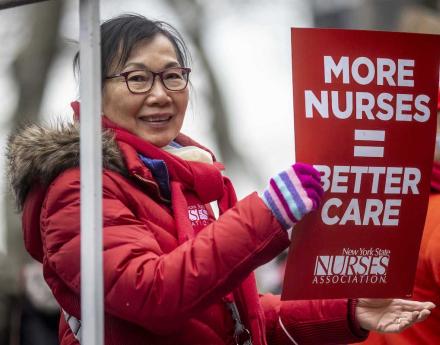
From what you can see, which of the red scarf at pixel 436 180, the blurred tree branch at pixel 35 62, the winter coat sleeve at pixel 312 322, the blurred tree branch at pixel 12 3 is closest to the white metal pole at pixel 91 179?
the blurred tree branch at pixel 12 3

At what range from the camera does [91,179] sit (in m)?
3.12

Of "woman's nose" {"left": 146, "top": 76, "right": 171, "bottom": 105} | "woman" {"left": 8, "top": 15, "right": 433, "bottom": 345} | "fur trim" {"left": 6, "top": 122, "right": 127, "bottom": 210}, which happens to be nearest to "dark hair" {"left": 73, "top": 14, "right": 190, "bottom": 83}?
"woman" {"left": 8, "top": 15, "right": 433, "bottom": 345}

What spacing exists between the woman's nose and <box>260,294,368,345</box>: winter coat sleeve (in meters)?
0.72

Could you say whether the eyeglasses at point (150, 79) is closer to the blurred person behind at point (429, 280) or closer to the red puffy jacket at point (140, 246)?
the red puffy jacket at point (140, 246)

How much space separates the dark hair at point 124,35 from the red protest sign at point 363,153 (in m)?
0.48

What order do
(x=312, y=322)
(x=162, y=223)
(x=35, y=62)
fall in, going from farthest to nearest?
(x=35, y=62) < (x=312, y=322) < (x=162, y=223)

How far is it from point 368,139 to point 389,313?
1.77 feet

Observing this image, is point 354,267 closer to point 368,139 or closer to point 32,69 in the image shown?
point 368,139

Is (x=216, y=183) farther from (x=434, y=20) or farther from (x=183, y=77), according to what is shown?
(x=434, y=20)

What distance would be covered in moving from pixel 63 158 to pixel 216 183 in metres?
0.44

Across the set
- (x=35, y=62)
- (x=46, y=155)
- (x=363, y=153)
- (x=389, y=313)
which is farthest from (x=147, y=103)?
(x=35, y=62)

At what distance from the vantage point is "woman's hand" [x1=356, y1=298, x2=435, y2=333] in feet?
12.1

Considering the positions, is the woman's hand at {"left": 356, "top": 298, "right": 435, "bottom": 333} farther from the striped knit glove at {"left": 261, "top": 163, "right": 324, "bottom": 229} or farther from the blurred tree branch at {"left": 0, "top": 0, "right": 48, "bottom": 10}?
the blurred tree branch at {"left": 0, "top": 0, "right": 48, "bottom": 10}

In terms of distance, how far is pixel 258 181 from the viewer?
9688mm
